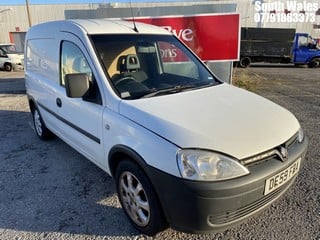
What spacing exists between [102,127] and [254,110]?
1.47 meters

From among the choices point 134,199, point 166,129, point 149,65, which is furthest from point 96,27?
point 134,199

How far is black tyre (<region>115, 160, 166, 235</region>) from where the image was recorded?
236 cm

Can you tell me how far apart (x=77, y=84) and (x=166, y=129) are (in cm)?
108

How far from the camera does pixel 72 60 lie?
3.48 metres

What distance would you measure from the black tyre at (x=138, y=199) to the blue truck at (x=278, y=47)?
20289mm

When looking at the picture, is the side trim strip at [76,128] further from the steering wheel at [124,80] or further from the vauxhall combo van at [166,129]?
the steering wheel at [124,80]

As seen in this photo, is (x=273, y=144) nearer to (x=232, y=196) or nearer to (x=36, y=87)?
(x=232, y=196)

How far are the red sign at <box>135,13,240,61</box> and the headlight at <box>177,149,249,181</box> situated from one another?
613 cm

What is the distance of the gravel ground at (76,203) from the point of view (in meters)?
2.70

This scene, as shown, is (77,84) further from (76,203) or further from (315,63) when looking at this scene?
(315,63)

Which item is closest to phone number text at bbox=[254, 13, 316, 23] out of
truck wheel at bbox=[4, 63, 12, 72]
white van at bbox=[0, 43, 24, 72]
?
white van at bbox=[0, 43, 24, 72]

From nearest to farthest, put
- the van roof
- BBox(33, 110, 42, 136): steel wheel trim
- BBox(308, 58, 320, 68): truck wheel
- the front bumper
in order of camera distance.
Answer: the front bumper, the van roof, BBox(33, 110, 42, 136): steel wheel trim, BBox(308, 58, 320, 68): truck wheel

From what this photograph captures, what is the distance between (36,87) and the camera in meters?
4.78

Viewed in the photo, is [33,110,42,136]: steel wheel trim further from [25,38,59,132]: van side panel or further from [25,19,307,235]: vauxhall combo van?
[25,19,307,235]: vauxhall combo van
